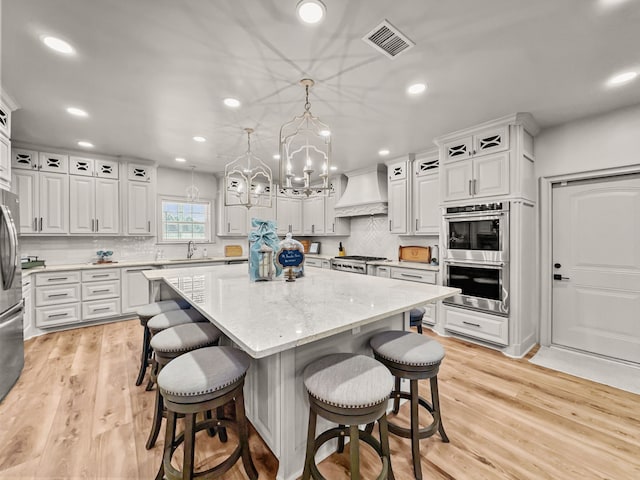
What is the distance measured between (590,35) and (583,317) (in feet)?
9.23

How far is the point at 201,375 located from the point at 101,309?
13.0ft

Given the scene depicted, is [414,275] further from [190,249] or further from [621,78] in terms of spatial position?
[190,249]

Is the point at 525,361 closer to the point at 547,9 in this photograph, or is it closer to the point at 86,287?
the point at 547,9

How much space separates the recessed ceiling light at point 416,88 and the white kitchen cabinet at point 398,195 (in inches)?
76.0

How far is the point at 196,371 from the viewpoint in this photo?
131cm

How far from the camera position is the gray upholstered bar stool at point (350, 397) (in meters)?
1.15

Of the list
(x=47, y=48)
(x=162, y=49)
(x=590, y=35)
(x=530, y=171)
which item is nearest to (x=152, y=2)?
(x=162, y=49)

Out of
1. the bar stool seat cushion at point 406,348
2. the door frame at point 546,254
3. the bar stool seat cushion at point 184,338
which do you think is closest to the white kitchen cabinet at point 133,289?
the bar stool seat cushion at point 184,338

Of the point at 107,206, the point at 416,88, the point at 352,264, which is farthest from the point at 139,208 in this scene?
the point at 416,88

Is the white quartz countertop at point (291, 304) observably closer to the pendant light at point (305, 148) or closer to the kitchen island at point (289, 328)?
the kitchen island at point (289, 328)

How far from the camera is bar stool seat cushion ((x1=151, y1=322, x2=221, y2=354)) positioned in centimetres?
162

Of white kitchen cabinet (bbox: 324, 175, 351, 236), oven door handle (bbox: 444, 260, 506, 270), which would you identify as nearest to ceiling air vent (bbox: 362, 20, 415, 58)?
oven door handle (bbox: 444, 260, 506, 270)

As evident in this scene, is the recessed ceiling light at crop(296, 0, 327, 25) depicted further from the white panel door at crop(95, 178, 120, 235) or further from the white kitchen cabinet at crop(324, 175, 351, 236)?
the white panel door at crop(95, 178, 120, 235)

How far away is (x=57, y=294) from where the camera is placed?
12.4 feet
